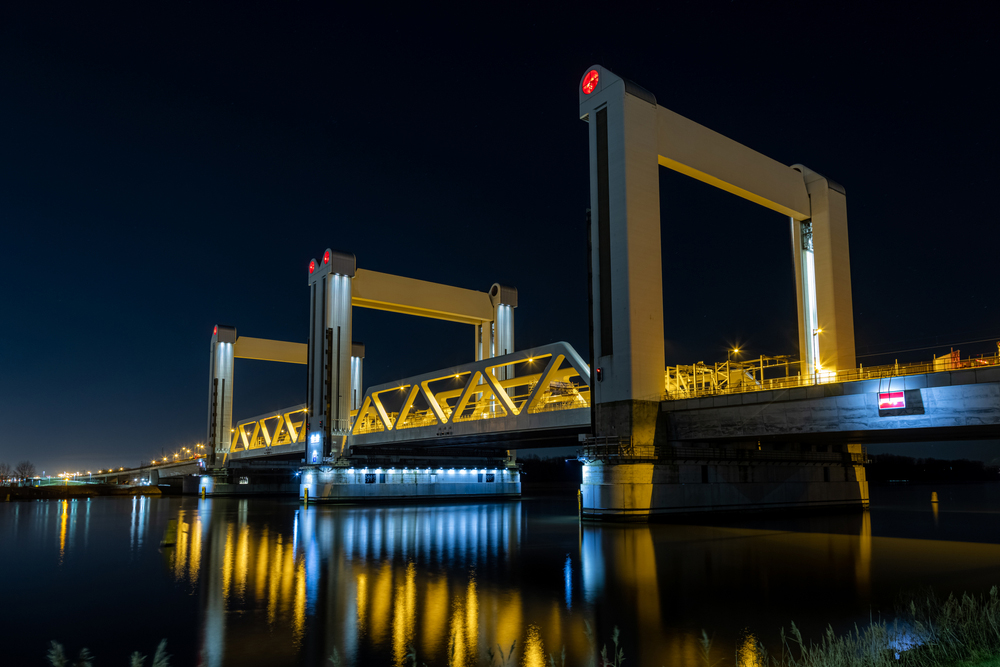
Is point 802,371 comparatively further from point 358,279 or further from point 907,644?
point 358,279

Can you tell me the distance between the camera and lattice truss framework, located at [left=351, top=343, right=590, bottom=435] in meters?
44.9

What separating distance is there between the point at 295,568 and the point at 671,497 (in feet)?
74.2

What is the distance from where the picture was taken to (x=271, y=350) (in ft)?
328

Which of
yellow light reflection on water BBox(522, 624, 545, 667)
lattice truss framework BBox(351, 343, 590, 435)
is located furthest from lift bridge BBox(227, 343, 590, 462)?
yellow light reflection on water BBox(522, 624, 545, 667)

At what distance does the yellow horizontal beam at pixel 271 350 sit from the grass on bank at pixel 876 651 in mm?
91941

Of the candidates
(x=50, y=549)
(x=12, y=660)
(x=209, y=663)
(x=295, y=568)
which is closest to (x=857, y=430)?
(x=295, y=568)

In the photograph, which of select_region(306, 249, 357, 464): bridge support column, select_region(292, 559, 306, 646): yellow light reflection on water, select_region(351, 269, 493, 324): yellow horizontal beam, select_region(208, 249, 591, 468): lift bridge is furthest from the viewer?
select_region(351, 269, 493, 324): yellow horizontal beam

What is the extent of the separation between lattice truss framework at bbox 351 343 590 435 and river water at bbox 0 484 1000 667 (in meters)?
14.4

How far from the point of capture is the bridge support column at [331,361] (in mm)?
68125

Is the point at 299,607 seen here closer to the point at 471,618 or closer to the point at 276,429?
the point at 471,618

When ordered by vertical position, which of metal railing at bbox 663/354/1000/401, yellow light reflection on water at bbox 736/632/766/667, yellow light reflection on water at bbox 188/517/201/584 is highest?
metal railing at bbox 663/354/1000/401

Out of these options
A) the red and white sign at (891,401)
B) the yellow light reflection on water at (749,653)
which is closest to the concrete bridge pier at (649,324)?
the red and white sign at (891,401)

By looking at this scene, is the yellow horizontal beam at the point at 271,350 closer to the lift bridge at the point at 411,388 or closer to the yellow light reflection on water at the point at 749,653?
the lift bridge at the point at 411,388

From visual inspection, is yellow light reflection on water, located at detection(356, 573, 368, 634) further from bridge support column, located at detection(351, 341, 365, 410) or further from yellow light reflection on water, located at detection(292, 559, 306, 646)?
bridge support column, located at detection(351, 341, 365, 410)
